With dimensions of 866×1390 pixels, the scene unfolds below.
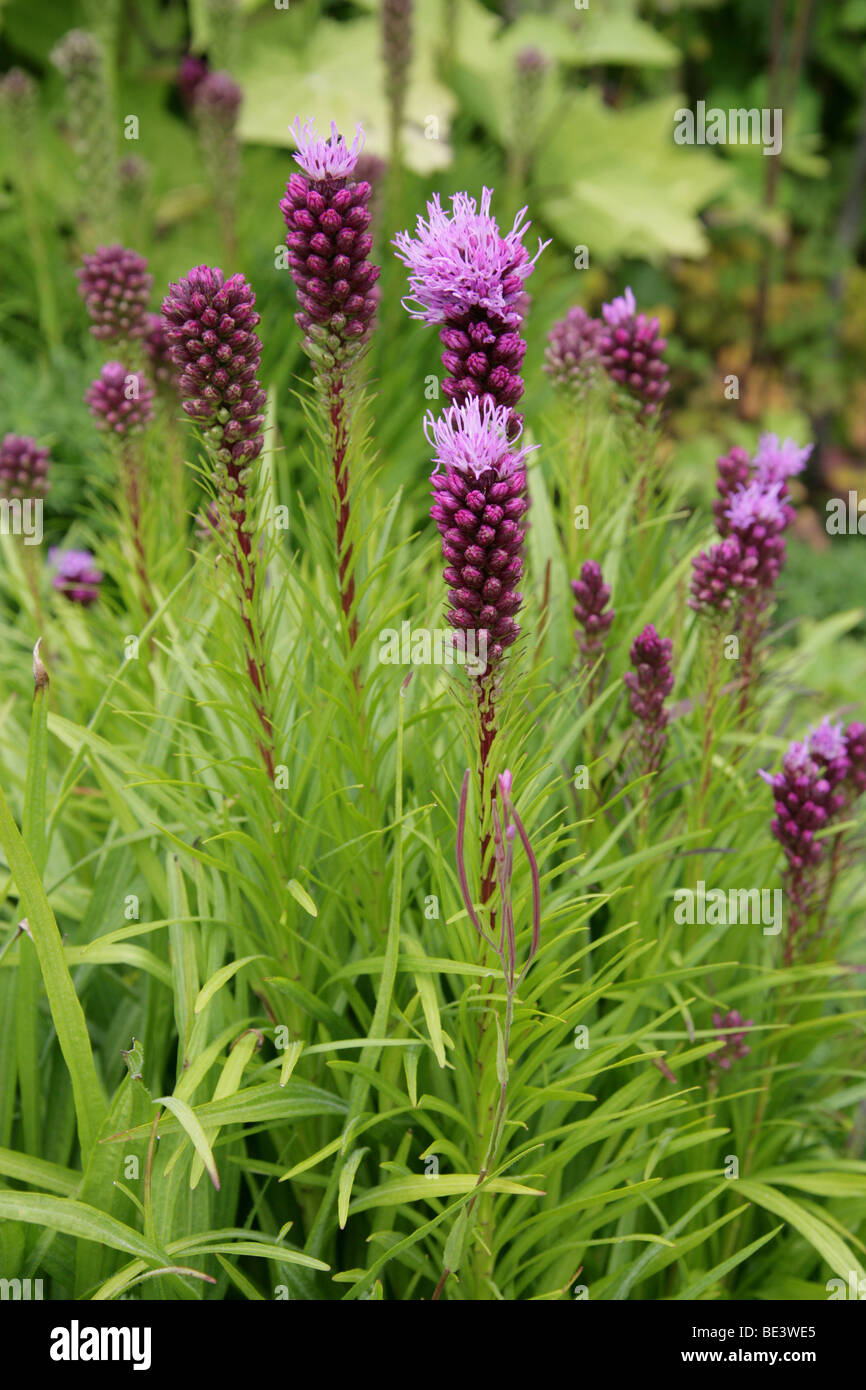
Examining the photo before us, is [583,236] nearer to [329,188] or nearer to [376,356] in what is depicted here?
[376,356]

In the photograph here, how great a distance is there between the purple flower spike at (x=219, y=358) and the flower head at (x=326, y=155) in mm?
159

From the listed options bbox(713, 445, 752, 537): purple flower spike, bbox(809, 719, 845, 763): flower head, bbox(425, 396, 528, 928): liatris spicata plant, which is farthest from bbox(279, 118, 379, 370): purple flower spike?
bbox(809, 719, 845, 763): flower head

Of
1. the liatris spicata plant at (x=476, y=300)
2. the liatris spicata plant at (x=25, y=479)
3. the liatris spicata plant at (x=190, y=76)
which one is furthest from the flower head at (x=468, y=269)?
the liatris spicata plant at (x=190, y=76)

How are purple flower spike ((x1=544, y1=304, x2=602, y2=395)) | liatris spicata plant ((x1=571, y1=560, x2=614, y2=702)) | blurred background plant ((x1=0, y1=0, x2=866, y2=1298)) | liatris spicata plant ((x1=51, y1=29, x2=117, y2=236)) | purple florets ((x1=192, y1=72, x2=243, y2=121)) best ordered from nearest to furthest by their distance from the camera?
blurred background plant ((x1=0, y1=0, x2=866, y2=1298)), liatris spicata plant ((x1=571, y1=560, x2=614, y2=702)), purple flower spike ((x1=544, y1=304, x2=602, y2=395)), purple florets ((x1=192, y1=72, x2=243, y2=121)), liatris spicata plant ((x1=51, y1=29, x2=117, y2=236))

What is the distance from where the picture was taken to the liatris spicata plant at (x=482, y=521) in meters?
1.25

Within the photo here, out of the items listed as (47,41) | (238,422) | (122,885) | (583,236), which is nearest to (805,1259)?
(122,885)

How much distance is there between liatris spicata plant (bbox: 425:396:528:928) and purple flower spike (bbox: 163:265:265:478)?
11.3 inches

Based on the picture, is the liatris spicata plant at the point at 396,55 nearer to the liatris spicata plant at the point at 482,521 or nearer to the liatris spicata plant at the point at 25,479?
the liatris spicata plant at the point at 25,479

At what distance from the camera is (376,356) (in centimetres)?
388

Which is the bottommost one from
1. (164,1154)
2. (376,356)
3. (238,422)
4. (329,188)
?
(164,1154)

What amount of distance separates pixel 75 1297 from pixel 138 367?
1.73m

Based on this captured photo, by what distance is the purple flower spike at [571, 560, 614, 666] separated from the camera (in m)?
1.85

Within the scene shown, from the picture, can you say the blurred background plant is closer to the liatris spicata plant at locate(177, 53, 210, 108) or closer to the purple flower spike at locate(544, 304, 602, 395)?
the purple flower spike at locate(544, 304, 602, 395)

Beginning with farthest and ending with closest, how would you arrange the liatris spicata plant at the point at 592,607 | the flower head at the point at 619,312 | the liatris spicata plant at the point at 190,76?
the liatris spicata plant at the point at 190,76
the flower head at the point at 619,312
the liatris spicata plant at the point at 592,607
